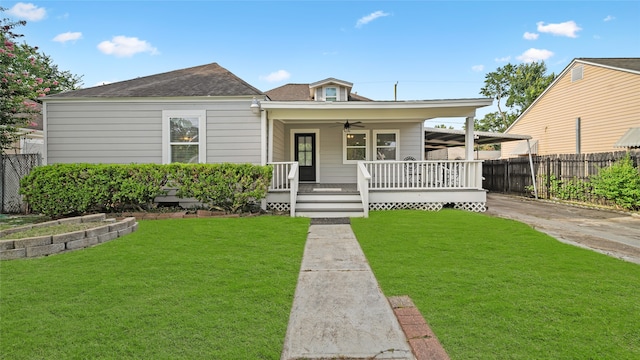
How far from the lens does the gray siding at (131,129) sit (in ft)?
27.7

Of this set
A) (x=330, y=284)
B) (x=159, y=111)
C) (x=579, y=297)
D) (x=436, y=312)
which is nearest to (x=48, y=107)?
(x=159, y=111)

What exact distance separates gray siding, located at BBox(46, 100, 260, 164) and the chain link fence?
106 cm

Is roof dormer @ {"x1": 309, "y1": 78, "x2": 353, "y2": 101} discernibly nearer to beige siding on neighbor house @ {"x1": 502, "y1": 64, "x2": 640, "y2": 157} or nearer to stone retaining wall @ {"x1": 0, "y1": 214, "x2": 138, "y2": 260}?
stone retaining wall @ {"x1": 0, "y1": 214, "x2": 138, "y2": 260}

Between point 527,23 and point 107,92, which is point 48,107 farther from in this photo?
point 527,23

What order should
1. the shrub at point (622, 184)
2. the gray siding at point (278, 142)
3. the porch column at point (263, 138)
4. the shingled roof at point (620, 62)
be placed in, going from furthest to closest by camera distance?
the shingled roof at point (620, 62)
the gray siding at point (278, 142)
the shrub at point (622, 184)
the porch column at point (263, 138)

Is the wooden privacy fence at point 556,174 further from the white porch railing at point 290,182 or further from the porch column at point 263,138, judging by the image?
the porch column at point 263,138

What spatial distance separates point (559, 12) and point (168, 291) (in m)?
17.6

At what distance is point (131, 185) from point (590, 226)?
10.5m

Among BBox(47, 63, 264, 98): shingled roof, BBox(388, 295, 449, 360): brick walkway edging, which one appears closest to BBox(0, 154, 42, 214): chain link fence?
BBox(47, 63, 264, 98): shingled roof

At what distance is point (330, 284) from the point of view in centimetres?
332

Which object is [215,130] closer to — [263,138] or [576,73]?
[263,138]

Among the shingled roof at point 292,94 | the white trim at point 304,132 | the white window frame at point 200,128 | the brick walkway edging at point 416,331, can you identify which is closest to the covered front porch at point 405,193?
the white window frame at point 200,128

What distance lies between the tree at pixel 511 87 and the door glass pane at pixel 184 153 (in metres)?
33.7

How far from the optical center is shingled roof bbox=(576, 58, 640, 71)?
12305 millimetres
